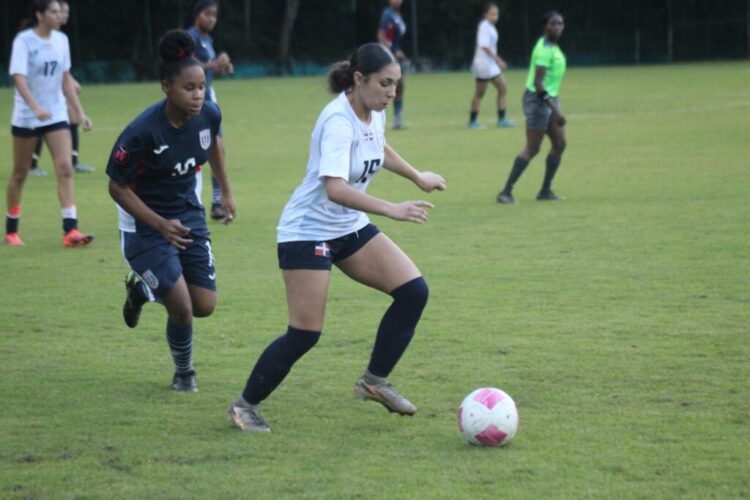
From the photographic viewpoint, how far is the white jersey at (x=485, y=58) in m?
22.1

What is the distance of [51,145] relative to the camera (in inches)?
429

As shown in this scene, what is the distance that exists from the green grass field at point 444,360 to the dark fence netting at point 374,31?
102ft

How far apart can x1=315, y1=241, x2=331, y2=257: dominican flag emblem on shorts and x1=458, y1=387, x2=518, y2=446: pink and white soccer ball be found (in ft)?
3.09

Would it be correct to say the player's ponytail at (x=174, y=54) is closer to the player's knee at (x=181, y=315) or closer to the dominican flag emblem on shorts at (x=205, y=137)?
the dominican flag emblem on shorts at (x=205, y=137)

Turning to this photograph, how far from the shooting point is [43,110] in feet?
35.0

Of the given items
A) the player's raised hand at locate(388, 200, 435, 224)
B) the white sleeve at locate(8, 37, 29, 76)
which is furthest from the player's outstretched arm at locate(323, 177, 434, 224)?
the white sleeve at locate(8, 37, 29, 76)

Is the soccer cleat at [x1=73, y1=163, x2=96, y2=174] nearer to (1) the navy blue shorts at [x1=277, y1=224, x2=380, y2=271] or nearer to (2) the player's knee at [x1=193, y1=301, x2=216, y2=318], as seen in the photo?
(2) the player's knee at [x1=193, y1=301, x2=216, y2=318]

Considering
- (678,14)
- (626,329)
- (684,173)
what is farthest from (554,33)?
(678,14)

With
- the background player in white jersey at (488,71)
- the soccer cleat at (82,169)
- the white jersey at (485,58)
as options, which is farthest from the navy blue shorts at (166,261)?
the white jersey at (485,58)

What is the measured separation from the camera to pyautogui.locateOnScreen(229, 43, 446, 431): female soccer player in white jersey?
5.27 m

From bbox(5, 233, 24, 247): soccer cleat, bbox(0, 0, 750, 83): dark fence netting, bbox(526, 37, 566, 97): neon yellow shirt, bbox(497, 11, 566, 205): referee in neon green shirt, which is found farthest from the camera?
bbox(0, 0, 750, 83): dark fence netting

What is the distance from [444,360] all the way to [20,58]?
6.11m

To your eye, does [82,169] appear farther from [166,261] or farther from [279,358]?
[279,358]

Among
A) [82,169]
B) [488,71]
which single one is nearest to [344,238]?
[82,169]
